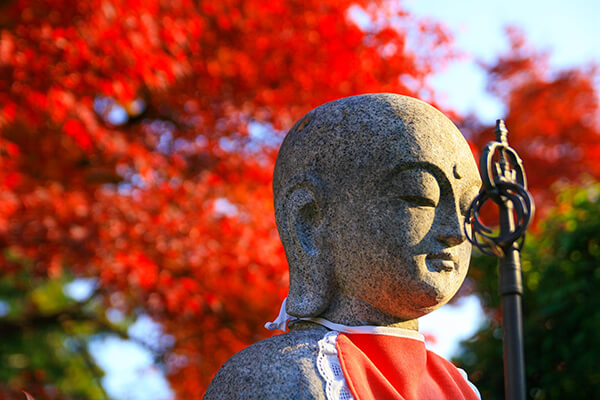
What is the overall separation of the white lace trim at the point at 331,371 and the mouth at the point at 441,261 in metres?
0.42

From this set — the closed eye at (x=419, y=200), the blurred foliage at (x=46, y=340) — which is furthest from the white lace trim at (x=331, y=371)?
the blurred foliage at (x=46, y=340)

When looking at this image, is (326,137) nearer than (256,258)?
Yes

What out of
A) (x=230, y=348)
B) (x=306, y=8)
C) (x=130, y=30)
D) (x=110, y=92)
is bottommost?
(x=230, y=348)

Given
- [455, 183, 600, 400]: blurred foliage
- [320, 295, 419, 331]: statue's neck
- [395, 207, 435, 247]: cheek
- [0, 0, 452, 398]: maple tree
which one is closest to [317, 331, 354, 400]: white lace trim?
[320, 295, 419, 331]: statue's neck

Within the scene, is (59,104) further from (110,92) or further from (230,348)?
(230,348)

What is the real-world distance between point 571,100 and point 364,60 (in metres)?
5.74

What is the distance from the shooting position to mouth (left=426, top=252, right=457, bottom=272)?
7.02 feet

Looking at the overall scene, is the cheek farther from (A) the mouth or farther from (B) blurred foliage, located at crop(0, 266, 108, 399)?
(B) blurred foliage, located at crop(0, 266, 108, 399)

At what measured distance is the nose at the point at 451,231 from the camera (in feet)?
7.05

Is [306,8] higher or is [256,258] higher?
[306,8]

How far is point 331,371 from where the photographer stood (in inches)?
77.7

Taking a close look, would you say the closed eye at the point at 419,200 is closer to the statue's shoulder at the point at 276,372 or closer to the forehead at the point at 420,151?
the forehead at the point at 420,151

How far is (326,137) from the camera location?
7.35ft

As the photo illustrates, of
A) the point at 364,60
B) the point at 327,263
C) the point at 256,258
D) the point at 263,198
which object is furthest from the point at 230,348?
the point at 327,263
